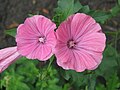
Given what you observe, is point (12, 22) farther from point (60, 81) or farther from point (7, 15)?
point (60, 81)

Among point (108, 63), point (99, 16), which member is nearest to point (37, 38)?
point (99, 16)

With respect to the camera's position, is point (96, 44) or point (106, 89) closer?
point (96, 44)

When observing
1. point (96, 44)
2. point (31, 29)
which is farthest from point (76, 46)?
point (31, 29)

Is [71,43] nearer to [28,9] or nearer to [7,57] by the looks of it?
[7,57]

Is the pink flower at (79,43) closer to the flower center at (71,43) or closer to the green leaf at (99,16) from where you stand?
the flower center at (71,43)

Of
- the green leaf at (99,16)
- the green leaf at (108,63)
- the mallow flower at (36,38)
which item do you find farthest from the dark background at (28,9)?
the mallow flower at (36,38)
